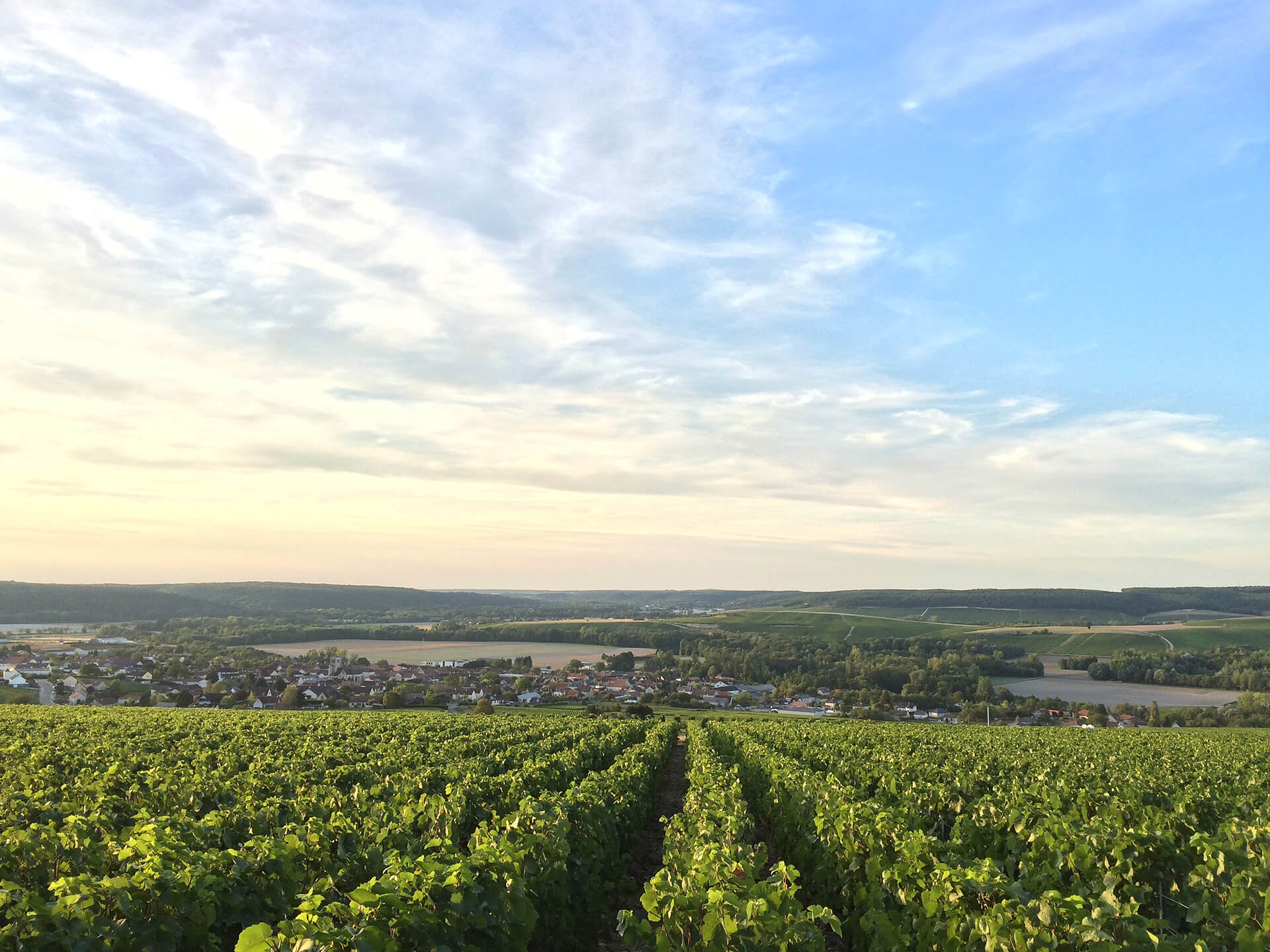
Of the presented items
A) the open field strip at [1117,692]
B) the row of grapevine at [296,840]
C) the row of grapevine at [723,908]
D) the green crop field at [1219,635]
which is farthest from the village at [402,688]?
the green crop field at [1219,635]

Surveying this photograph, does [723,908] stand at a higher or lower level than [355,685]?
higher

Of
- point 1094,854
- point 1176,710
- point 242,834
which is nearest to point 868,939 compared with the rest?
point 1094,854

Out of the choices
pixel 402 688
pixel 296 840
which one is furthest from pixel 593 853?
pixel 402 688

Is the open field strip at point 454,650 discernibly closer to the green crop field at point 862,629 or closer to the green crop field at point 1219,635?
the green crop field at point 862,629

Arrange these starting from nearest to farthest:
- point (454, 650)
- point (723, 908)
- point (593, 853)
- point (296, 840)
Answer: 1. point (723, 908)
2. point (296, 840)
3. point (593, 853)
4. point (454, 650)

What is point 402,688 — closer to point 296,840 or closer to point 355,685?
point 355,685

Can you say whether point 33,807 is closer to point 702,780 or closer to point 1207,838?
point 702,780

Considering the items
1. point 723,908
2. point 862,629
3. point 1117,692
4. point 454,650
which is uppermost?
point 723,908
